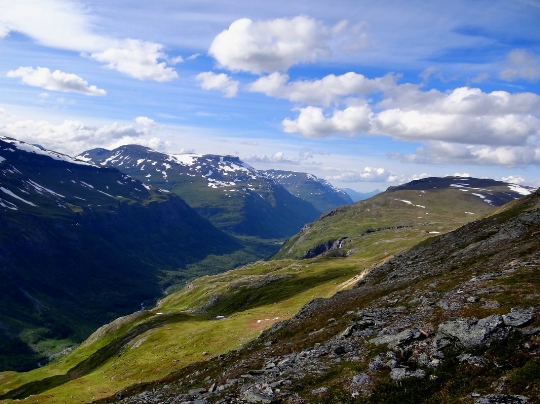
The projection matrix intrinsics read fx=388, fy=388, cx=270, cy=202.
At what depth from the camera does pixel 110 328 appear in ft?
563

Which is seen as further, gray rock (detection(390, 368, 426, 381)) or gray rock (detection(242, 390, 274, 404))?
gray rock (detection(242, 390, 274, 404))

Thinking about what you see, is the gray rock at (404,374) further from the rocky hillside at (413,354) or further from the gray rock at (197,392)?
the gray rock at (197,392)

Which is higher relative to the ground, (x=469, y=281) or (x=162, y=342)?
(x=469, y=281)

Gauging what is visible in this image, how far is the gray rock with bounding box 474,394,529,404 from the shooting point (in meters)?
20.1

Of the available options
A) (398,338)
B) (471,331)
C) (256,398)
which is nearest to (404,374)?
(398,338)

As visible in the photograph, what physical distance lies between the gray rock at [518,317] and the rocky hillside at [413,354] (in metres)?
0.06

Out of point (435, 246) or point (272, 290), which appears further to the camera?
point (272, 290)

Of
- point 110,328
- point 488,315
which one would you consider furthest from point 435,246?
point 110,328

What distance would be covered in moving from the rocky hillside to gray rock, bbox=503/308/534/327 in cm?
6

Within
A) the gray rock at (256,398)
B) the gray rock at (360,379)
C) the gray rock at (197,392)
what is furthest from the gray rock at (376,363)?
the gray rock at (197,392)

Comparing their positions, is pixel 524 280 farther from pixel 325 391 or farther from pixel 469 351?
pixel 325 391

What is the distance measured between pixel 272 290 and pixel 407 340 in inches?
4643

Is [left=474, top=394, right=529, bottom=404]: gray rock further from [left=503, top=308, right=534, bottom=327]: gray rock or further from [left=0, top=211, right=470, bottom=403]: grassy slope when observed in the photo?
[left=0, top=211, right=470, bottom=403]: grassy slope

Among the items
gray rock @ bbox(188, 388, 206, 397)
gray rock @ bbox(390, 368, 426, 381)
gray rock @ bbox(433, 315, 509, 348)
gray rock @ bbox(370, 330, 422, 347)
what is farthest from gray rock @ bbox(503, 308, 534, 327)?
gray rock @ bbox(188, 388, 206, 397)
